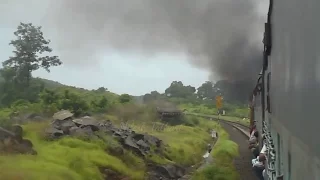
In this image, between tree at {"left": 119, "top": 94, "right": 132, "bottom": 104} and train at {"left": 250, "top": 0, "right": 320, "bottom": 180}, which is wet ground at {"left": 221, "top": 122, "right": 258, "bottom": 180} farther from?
train at {"left": 250, "top": 0, "right": 320, "bottom": 180}

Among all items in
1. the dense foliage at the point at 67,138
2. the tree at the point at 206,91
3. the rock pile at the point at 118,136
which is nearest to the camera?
the dense foliage at the point at 67,138

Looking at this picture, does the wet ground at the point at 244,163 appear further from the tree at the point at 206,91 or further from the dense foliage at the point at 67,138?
the tree at the point at 206,91

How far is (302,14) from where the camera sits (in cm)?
429

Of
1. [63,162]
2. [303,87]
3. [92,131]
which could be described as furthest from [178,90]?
[303,87]

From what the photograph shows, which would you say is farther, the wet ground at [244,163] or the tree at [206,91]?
the tree at [206,91]

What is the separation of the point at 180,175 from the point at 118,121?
10191 mm

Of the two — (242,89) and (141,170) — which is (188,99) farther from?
(141,170)

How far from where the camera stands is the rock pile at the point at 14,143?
14.3m

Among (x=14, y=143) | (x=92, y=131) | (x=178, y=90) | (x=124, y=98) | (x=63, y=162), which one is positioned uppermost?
(x=178, y=90)

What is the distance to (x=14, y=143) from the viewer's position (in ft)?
47.6

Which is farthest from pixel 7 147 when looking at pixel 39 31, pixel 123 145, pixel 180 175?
pixel 39 31

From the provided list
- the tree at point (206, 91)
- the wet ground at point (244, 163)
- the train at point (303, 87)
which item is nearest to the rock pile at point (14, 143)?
the wet ground at point (244, 163)

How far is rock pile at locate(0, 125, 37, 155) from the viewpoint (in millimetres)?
14266

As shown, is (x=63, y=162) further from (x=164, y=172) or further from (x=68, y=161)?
(x=164, y=172)
